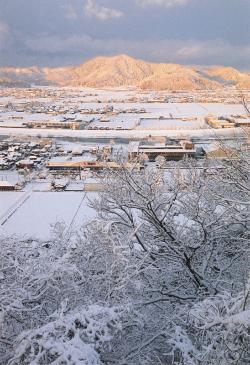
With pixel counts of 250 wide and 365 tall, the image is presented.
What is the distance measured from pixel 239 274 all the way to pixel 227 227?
349mm

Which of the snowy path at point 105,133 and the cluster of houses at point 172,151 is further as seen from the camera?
the snowy path at point 105,133

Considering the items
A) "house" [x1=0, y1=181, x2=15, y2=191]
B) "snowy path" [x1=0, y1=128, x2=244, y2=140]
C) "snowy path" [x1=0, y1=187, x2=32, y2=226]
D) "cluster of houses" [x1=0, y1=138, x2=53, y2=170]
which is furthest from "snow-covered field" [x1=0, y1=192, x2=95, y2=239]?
"snowy path" [x1=0, y1=128, x2=244, y2=140]

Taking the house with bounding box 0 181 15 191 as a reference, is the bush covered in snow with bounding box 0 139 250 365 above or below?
above

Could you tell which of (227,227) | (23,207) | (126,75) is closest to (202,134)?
(23,207)

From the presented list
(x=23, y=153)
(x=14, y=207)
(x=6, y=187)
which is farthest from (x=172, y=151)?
(x=14, y=207)

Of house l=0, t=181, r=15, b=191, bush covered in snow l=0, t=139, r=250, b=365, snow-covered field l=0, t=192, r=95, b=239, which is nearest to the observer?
bush covered in snow l=0, t=139, r=250, b=365

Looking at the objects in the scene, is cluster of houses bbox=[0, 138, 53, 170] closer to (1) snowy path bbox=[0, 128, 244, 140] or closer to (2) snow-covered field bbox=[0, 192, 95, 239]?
(1) snowy path bbox=[0, 128, 244, 140]

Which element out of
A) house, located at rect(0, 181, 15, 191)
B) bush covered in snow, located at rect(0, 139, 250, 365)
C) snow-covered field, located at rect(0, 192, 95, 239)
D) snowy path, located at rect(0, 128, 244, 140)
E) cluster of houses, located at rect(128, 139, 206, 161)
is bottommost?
snowy path, located at rect(0, 128, 244, 140)

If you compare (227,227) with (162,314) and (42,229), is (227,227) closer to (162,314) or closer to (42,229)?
(162,314)

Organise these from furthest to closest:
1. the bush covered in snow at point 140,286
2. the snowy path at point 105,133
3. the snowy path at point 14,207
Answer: the snowy path at point 105,133 < the snowy path at point 14,207 < the bush covered in snow at point 140,286

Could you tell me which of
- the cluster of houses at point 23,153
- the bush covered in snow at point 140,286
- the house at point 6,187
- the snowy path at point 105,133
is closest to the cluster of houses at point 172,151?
the cluster of houses at point 23,153

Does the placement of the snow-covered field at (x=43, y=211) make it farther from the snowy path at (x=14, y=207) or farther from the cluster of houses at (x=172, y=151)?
the cluster of houses at (x=172, y=151)

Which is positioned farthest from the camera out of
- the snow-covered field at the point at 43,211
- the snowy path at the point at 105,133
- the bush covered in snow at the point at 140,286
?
the snowy path at the point at 105,133

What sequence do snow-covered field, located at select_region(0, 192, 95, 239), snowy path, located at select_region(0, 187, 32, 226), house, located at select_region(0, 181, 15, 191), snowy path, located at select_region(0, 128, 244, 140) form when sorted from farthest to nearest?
1. snowy path, located at select_region(0, 128, 244, 140)
2. house, located at select_region(0, 181, 15, 191)
3. snowy path, located at select_region(0, 187, 32, 226)
4. snow-covered field, located at select_region(0, 192, 95, 239)
